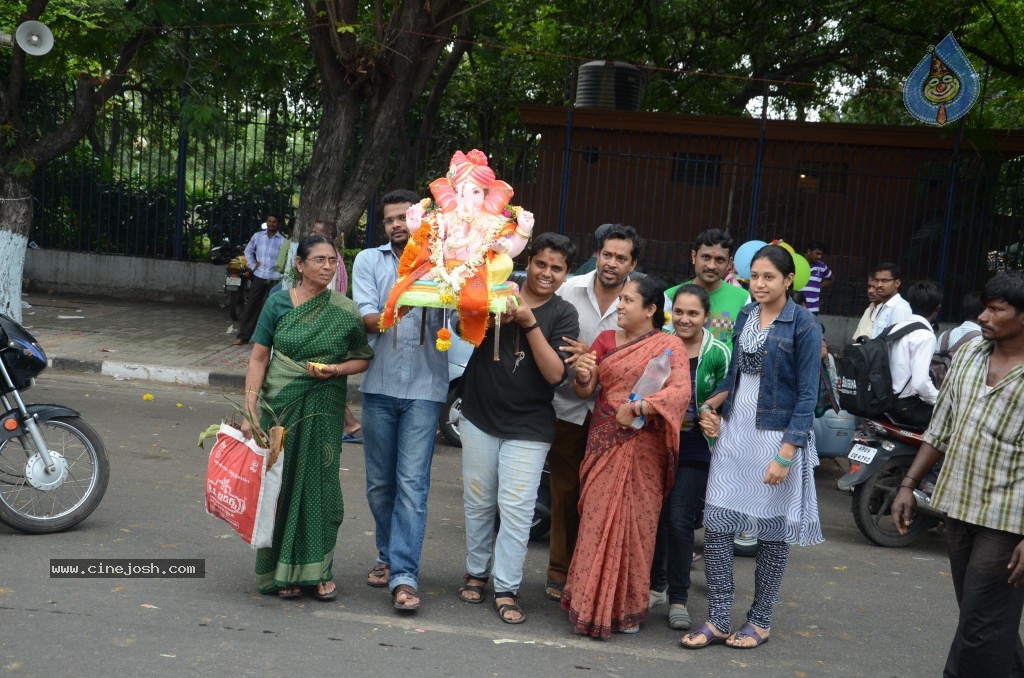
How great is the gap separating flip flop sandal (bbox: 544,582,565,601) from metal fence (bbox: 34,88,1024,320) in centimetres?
951

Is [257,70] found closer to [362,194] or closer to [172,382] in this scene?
[362,194]

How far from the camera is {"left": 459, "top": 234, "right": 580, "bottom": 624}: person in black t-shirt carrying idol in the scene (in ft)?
14.5

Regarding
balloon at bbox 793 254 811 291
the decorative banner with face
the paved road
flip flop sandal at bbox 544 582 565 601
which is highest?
the decorative banner with face

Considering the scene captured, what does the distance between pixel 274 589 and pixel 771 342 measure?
2464 mm

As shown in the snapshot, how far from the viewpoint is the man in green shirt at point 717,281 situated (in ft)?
17.3

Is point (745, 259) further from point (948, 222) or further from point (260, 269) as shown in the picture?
point (948, 222)

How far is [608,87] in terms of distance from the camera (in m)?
16.3

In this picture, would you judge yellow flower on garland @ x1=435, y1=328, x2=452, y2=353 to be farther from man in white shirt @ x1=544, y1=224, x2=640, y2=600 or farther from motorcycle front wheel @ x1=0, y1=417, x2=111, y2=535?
motorcycle front wheel @ x1=0, y1=417, x2=111, y2=535

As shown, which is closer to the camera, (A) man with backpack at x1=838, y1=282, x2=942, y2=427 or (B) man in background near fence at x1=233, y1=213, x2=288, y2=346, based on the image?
(A) man with backpack at x1=838, y1=282, x2=942, y2=427

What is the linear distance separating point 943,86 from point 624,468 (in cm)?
896

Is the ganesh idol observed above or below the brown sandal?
above

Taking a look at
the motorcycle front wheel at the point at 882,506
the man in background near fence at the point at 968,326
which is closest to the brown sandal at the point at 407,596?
the motorcycle front wheel at the point at 882,506

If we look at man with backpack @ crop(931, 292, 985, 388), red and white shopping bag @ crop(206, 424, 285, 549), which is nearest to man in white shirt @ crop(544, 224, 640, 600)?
red and white shopping bag @ crop(206, 424, 285, 549)

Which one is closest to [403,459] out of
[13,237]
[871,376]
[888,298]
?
[871,376]
